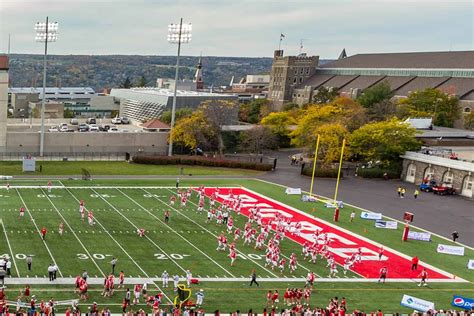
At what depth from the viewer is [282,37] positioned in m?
108

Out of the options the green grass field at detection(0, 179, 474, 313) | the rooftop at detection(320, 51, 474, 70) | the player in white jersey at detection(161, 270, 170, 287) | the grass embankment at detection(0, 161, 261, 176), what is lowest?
the grass embankment at detection(0, 161, 261, 176)

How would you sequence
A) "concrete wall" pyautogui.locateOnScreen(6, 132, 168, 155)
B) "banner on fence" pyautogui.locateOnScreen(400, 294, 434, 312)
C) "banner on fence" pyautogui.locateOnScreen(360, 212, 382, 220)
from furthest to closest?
1. "concrete wall" pyautogui.locateOnScreen(6, 132, 168, 155)
2. "banner on fence" pyautogui.locateOnScreen(360, 212, 382, 220)
3. "banner on fence" pyautogui.locateOnScreen(400, 294, 434, 312)

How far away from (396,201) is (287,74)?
2767 inches

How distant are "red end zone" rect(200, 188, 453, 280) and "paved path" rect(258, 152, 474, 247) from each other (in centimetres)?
610

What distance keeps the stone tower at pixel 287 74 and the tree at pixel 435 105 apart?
35.1m

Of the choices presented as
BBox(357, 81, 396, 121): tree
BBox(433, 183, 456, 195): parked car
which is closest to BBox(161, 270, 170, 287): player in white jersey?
BBox(433, 183, 456, 195): parked car

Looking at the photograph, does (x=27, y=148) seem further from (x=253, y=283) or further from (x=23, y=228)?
(x=253, y=283)

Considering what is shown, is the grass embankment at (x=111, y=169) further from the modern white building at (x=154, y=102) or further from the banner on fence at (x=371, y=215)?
the modern white building at (x=154, y=102)

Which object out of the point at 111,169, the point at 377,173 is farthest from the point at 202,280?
the point at 377,173

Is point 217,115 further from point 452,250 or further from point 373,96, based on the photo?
point 452,250

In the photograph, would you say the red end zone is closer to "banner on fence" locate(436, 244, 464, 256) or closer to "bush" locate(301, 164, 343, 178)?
"banner on fence" locate(436, 244, 464, 256)

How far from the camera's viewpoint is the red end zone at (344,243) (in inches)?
1238

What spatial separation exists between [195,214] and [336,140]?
79.8 feet

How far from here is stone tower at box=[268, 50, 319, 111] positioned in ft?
383
